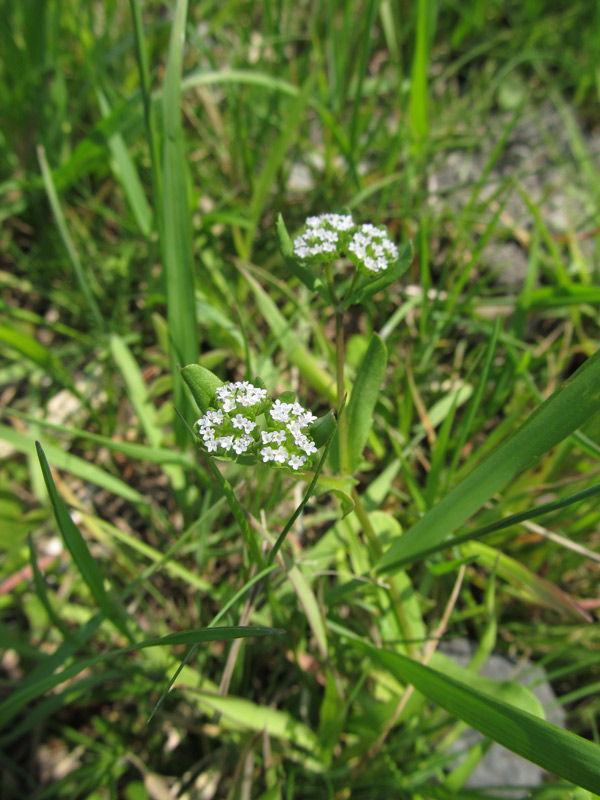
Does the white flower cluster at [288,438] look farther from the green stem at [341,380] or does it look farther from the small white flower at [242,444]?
the green stem at [341,380]

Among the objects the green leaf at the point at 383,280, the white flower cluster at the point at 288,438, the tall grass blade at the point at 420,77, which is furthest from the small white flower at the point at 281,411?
the tall grass blade at the point at 420,77

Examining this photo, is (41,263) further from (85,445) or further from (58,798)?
(58,798)

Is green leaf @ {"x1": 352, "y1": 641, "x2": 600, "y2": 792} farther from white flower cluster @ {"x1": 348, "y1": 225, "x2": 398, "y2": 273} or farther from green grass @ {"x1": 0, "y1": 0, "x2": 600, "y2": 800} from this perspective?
white flower cluster @ {"x1": 348, "y1": 225, "x2": 398, "y2": 273}

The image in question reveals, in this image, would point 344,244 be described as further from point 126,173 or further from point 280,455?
point 126,173

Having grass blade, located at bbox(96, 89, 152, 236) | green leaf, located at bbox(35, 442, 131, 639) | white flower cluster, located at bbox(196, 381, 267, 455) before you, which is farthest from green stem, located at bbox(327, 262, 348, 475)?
grass blade, located at bbox(96, 89, 152, 236)

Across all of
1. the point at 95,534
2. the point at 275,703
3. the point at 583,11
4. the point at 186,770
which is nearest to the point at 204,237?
the point at 95,534

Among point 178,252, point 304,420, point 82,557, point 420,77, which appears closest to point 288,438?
point 304,420
